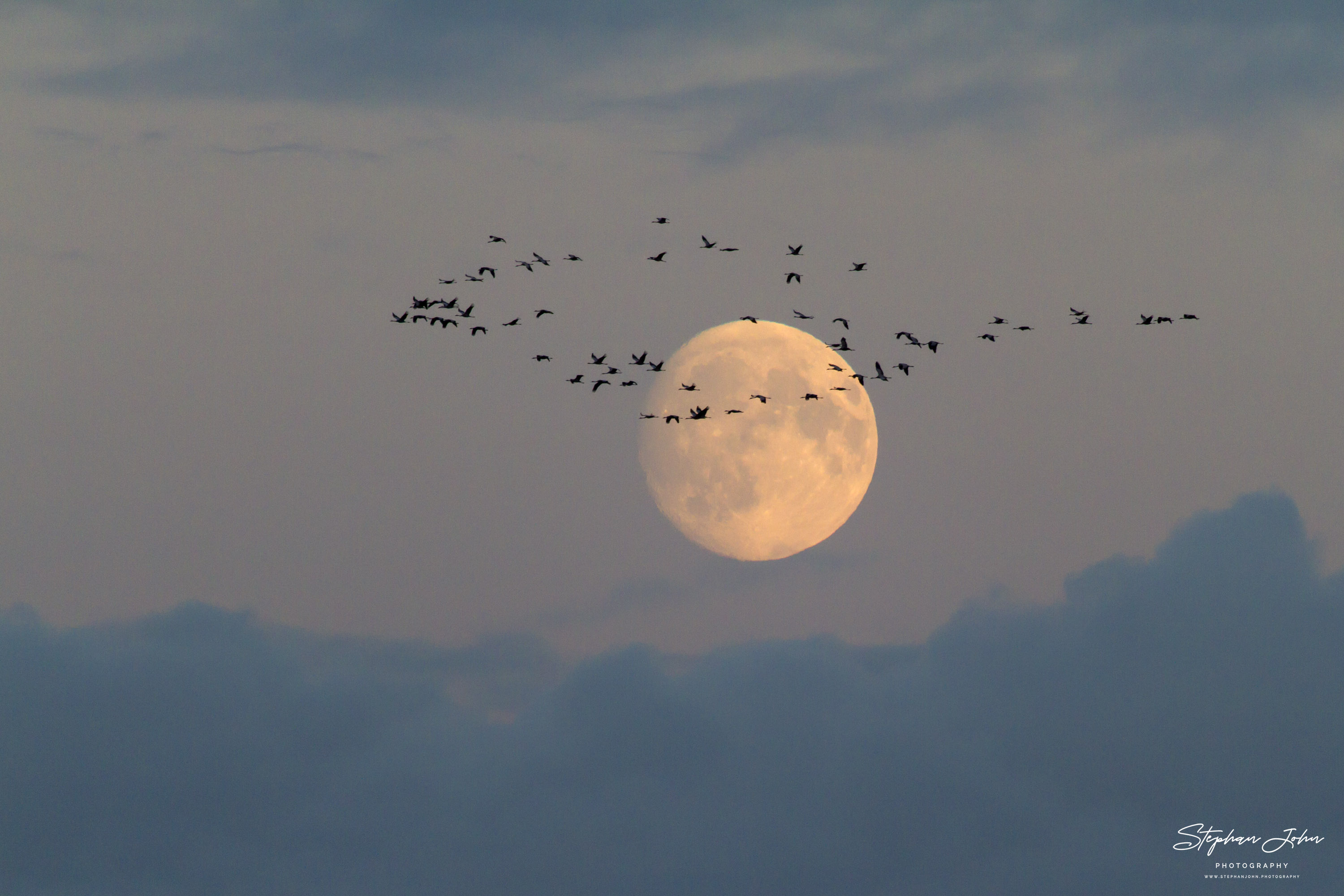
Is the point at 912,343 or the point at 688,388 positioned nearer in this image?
the point at 912,343

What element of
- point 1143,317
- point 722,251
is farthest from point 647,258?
point 1143,317

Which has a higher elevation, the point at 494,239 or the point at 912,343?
the point at 494,239

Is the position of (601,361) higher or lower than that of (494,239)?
lower

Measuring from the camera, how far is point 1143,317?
7136 inches

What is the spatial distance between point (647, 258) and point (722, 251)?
1147 centimetres

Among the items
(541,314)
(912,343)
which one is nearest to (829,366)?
(912,343)

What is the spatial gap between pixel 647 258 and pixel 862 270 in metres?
22.1

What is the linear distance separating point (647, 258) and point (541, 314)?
39.6ft

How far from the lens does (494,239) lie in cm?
18150

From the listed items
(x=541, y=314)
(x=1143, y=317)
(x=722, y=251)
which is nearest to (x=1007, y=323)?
(x=1143, y=317)

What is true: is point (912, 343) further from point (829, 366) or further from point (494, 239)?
Result: point (494, 239)

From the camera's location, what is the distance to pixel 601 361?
178m

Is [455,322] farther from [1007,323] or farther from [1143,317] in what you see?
[1143,317]

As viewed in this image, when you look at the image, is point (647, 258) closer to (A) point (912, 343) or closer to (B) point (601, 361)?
(B) point (601, 361)
